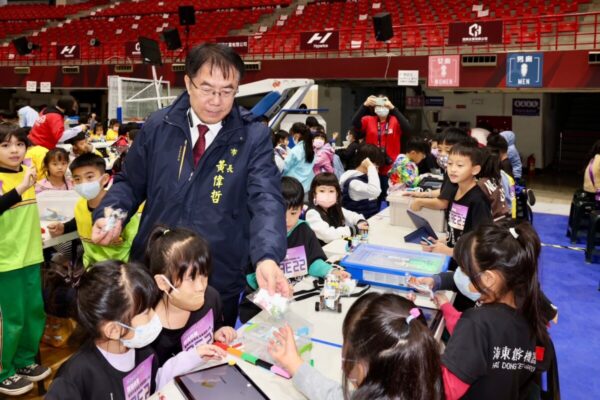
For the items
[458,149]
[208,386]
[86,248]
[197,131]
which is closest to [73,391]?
[208,386]

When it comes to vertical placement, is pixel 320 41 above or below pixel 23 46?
below

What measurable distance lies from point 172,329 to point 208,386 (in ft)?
1.29

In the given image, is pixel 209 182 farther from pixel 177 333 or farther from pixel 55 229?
pixel 55 229

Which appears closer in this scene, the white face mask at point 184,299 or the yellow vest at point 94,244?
the white face mask at point 184,299

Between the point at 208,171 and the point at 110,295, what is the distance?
63 cm

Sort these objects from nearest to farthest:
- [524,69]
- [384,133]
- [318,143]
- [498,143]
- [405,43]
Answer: [498,143], [384,133], [318,143], [524,69], [405,43]

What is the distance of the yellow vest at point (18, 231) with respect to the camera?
3.02 m

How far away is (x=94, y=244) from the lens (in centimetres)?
351

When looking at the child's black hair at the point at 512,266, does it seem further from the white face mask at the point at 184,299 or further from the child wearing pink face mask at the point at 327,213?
the child wearing pink face mask at the point at 327,213

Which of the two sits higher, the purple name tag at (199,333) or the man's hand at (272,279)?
the man's hand at (272,279)

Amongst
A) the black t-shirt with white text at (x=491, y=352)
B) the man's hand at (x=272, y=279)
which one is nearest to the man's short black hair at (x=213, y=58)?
the man's hand at (x=272, y=279)

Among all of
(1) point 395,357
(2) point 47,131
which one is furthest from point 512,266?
(2) point 47,131

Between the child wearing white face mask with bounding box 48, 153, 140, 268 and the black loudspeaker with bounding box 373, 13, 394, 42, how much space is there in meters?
9.26

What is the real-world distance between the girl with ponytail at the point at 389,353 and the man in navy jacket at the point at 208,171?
62 cm
